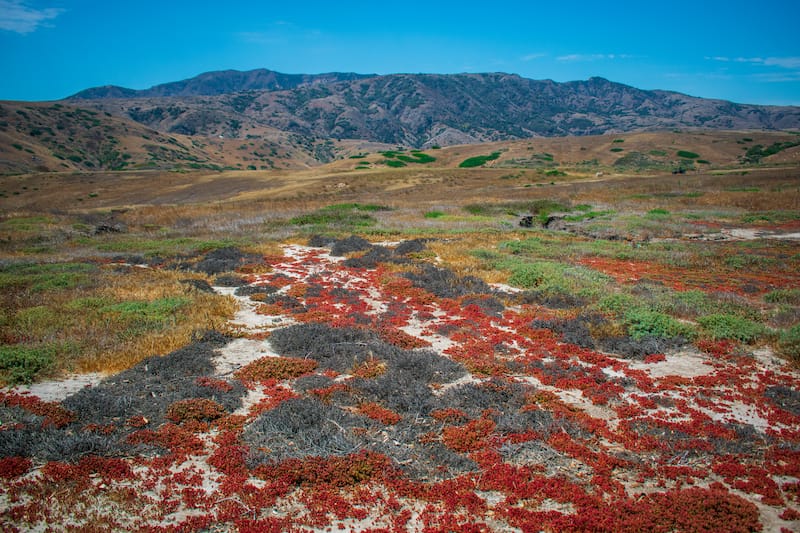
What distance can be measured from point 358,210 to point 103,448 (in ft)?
115

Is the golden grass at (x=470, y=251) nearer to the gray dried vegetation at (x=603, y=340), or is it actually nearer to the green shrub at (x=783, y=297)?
A: the gray dried vegetation at (x=603, y=340)

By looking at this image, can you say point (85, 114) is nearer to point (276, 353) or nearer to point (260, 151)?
point (260, 151)

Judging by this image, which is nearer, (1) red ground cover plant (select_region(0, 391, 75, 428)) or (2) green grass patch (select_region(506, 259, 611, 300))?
(1) red ground cover plant (select_region(0, 391, 75, 428))

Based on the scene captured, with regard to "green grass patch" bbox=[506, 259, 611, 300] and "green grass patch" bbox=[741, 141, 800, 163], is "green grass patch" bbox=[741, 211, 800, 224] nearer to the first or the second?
"green grass patch" bbox=[506, 259, 611, 300]

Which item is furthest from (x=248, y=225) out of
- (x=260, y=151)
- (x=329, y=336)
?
(x=260, y=151)

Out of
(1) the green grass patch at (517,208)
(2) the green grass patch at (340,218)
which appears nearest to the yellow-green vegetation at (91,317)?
(2) the green grass patch at (340,218)

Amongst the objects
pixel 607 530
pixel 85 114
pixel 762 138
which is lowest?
pixel 607 530

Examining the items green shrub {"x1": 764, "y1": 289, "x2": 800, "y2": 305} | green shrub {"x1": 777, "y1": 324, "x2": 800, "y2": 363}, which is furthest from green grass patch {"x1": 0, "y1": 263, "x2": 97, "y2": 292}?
green shrub {"x1": 764, "y1": 289, "x2": 800, "y2": 305}

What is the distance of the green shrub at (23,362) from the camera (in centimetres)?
834

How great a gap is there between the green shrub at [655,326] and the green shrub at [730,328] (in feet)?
1.70

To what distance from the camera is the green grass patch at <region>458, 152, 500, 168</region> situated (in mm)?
90000

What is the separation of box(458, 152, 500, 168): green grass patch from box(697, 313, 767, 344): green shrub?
80.1 m

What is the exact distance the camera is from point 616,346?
1088cm

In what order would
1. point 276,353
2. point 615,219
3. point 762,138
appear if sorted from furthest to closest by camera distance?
point 762,138 < point 615,219 < point 276,353
